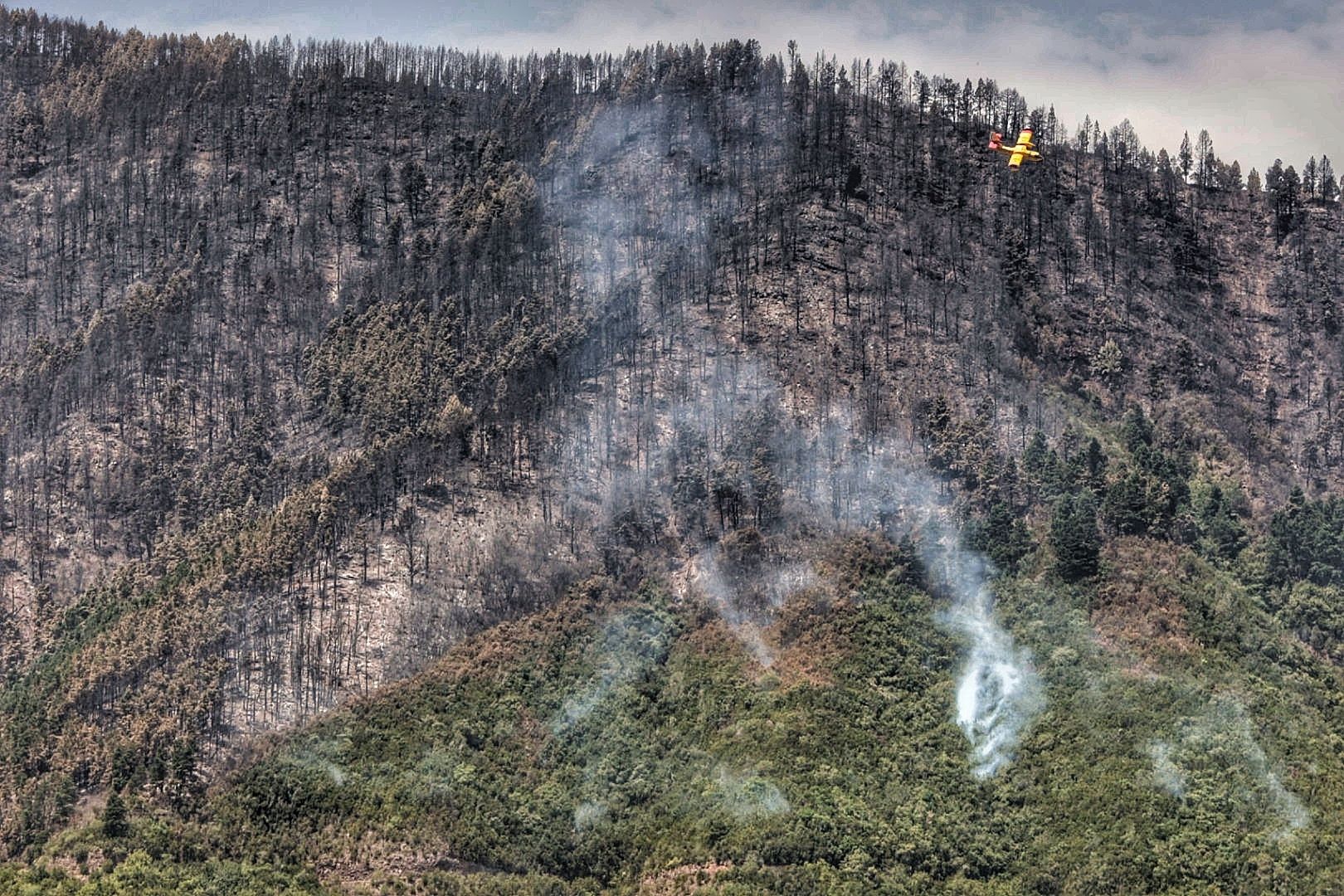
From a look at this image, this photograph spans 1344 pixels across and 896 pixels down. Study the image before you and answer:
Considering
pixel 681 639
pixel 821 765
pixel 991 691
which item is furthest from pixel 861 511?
pixel 821 765

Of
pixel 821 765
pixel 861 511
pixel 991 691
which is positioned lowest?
pixel 821 765

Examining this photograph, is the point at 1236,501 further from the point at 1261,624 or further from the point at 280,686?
the point at 280,686

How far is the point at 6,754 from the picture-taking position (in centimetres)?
16600

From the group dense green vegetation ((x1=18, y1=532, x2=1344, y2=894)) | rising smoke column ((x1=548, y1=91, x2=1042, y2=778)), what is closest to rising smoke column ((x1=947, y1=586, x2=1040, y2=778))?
rising smoke column ((x1=548, y1=91, x2=1042, y2=778))

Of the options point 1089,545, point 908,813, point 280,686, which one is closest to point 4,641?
point 280,686

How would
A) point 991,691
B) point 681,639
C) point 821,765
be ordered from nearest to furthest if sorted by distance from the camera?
point 821,765, point 991,691, point 681,639

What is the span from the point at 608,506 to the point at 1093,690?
49.5m

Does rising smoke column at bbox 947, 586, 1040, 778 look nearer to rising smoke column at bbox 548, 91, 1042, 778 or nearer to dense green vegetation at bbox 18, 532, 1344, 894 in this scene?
rising smoke column at bbox 548, 91, 1042, 778

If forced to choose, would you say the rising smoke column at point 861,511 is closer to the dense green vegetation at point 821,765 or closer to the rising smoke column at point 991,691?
the rising smoke column at point 991,691

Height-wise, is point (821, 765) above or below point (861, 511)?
below

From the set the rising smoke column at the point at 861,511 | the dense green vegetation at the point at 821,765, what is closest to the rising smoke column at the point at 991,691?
the rising smoke column at the point at 861,511

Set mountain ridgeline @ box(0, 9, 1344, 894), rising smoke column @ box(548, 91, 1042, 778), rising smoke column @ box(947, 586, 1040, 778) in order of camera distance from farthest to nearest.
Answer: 1. rising smoke column @ box(548, 91, 1042, 778)
2. rising smoke column @ box(947, 586, 1040, 778)
3. mountain ridgeline @ box(0, 9, 1344, 894)

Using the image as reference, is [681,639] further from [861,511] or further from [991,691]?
[991,691]

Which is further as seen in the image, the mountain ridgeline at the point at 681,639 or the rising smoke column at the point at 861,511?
the rising smoke column at the point at 861,511
